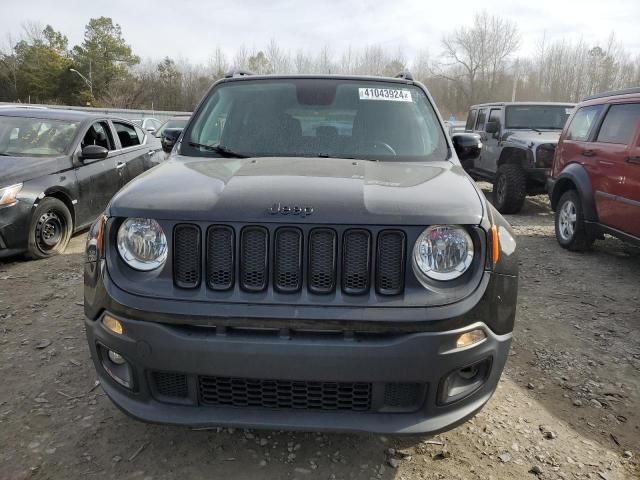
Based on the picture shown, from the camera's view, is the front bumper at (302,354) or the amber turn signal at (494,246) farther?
the amber turn signal at (494,246)

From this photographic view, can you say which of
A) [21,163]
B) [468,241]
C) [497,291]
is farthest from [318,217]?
[21,163]

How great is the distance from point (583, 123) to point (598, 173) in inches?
38.4

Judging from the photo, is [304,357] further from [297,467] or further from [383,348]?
[297,467]

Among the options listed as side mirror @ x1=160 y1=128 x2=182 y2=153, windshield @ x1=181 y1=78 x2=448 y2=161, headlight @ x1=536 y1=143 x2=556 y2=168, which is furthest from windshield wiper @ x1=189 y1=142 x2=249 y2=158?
headlight @ x1=536 y1=143 x2=556 y2=168

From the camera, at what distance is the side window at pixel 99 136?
20.5ft

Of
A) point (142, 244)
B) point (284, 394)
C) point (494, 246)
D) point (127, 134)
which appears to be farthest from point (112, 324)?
point (127, 134)

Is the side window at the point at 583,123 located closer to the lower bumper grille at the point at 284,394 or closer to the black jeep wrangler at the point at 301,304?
the black jeep wrangler at the point at 301,304

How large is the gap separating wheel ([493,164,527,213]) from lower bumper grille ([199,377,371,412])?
283 inches

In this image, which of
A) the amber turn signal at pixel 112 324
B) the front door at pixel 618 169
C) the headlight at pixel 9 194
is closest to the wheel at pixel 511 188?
the front door at pixel 618 169

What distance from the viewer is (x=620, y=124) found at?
5.53 metres

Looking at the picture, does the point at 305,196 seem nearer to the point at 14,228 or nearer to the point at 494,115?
the point at 14,228

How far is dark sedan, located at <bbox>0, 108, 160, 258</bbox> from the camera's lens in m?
5.02

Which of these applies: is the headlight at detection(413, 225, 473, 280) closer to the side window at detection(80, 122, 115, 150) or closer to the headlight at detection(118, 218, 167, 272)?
the headlight at detection(118, 218, 167, 272)

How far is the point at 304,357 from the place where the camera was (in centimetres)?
187
